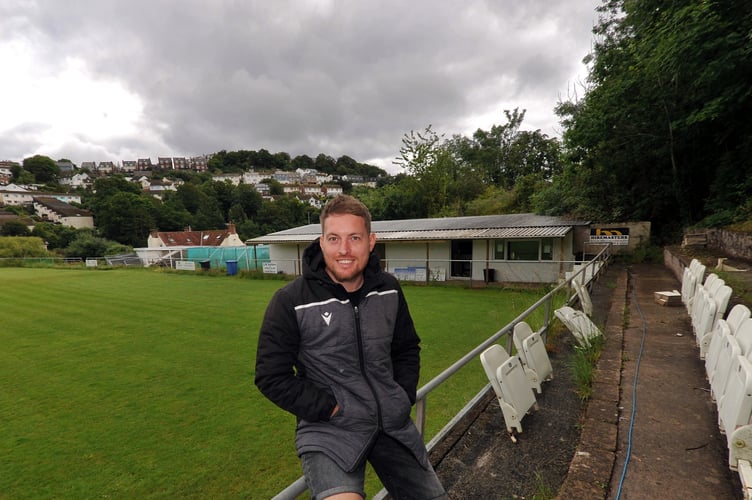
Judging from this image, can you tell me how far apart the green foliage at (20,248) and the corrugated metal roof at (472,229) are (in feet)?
123

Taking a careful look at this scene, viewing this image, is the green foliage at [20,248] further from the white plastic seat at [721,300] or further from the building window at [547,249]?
the white plastic seat at [721,300]

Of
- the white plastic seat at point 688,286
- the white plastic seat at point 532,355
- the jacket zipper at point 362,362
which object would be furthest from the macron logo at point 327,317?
the white plastic seat at point 688,286

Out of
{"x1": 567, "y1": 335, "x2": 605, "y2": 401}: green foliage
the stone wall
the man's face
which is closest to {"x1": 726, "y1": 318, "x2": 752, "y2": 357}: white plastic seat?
{"x1": 567, "y1": 335, "x2": 605, "y2": 401}: green foliage

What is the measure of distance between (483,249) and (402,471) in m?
15.3

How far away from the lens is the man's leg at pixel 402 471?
154cm

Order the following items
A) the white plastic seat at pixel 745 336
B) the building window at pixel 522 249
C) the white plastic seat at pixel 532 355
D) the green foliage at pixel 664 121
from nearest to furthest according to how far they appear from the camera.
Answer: the white plastic seat at pixel 745 336, the white plastic seat at pixel 532 355, the green foliage at pixel 664 121, the building window at pixel 522 249

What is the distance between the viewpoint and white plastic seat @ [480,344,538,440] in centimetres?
267

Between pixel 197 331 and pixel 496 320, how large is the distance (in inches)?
309

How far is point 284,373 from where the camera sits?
1407 mm

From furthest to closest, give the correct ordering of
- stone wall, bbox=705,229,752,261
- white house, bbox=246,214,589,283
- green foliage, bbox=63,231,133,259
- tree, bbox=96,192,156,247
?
tree, bbox=96,192,156,247 < green foliage, bbox=63,231,133,259 < white house, bbox=246,214,589,283 < stone wall, bbox=705,229,752,261

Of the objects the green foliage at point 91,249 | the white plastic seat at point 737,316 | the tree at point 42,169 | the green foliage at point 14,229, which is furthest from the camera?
the tree at point 42,169

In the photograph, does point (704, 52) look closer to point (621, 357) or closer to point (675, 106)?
point (675, 106)

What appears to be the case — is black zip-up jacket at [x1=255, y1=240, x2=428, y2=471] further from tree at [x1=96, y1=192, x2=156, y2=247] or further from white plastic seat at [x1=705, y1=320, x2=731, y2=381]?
tree at [x1=96, y1=192, x2=156, y2=247]

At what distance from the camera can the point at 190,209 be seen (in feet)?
266
